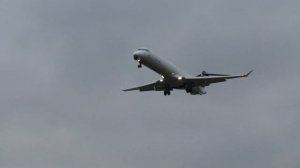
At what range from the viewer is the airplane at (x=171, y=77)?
11419cm

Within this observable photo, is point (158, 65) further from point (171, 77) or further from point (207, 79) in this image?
point (207, 79)

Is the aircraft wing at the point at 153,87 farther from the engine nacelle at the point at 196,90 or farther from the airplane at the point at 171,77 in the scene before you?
the engine nacelle at the point at 196,90

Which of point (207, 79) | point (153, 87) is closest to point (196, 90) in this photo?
point (207, 79)

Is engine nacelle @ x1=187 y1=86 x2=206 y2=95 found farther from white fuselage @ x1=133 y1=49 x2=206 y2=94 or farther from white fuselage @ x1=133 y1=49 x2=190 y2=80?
white fuselage @ x1=133 y1=49 x2=190 y2=80

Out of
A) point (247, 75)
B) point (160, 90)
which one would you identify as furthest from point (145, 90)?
point (247, 75)

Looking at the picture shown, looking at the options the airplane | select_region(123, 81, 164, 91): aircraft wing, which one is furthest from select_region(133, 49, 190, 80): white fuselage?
select_region(123, 81, 164, 91): aircraft wing

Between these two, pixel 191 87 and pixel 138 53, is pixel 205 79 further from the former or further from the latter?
pixel 138 53

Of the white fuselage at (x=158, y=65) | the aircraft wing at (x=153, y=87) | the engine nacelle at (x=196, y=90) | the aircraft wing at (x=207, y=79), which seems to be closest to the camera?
the white fuselage at (x=158, y=65)

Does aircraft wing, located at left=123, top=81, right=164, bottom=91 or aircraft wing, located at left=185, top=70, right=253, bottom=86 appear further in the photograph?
aircraft wing, located at left=123, top=81, right=164, bottom=91

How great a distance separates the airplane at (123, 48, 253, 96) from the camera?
114 m

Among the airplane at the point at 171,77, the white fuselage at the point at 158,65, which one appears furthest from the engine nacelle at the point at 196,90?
the white fuselage at the point at 158,65

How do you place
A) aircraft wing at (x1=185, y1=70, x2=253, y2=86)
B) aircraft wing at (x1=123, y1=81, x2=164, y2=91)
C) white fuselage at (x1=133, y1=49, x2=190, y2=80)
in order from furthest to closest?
aircraft wing at (x1=123, y1=81, x2=164, y2=91), aircraft wing at (x1=185, y1=70, x2=253, y2=86), white fuselage at (x1=133, y1=49, x2=190, y2=80)

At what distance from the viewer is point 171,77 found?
118 metres

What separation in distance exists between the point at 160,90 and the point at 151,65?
9.68 meters
